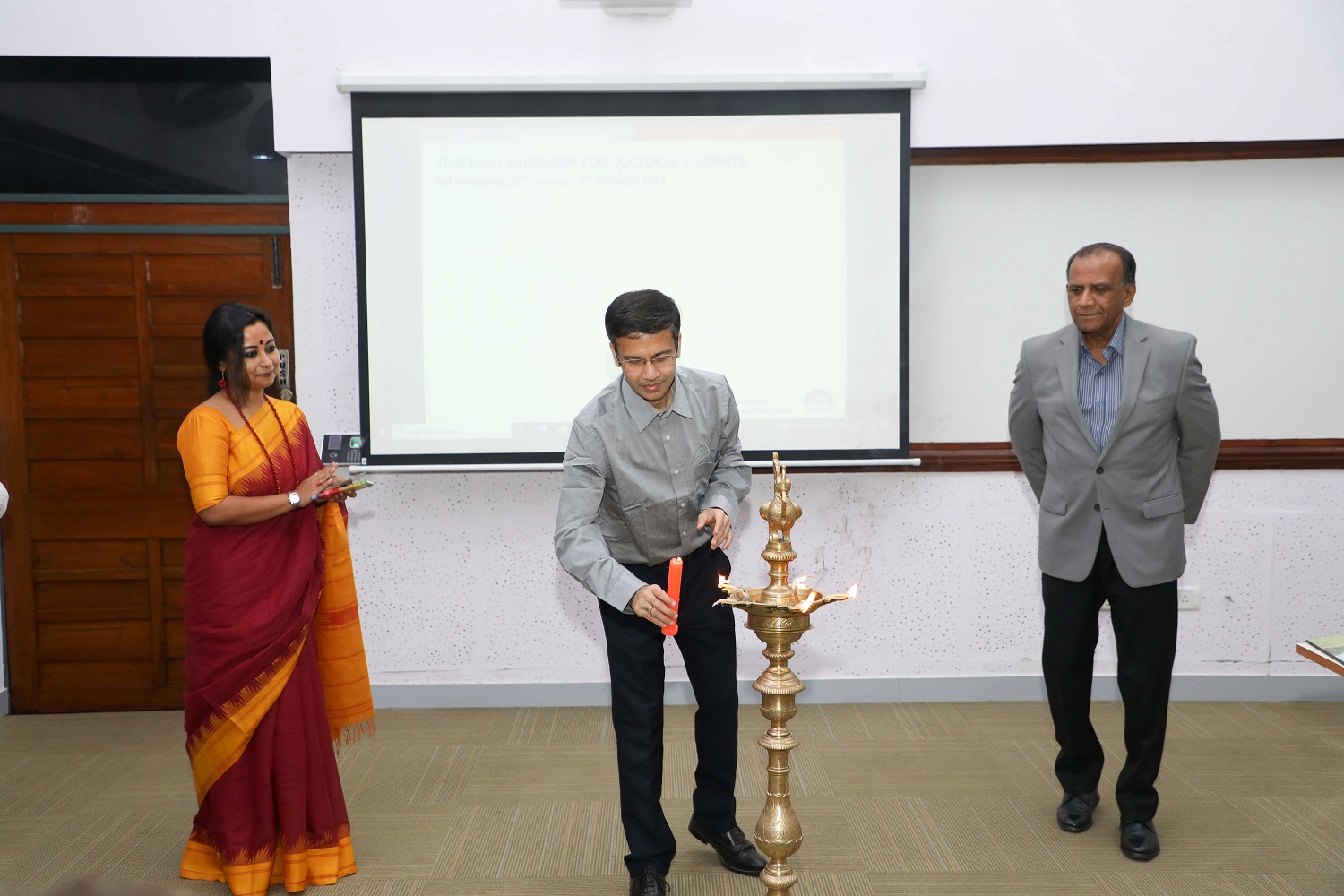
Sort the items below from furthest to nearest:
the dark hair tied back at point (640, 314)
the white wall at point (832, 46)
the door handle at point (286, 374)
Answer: the door handle at point (286, 374) < the white wall at point (832, 46) < the dark hair tied back at point (640, 314)

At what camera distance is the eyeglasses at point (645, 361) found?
210 cm

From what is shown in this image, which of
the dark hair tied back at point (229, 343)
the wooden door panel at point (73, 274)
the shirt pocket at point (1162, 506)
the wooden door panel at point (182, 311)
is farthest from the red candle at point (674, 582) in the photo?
the wooden door panel at point (73, 274)

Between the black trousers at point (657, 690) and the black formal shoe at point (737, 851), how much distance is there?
18 cm

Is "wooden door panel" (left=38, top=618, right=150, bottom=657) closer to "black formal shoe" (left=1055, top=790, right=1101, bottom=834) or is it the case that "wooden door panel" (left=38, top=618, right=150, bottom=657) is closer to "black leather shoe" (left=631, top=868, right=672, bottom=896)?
"black leather shoe" (left=631, top=868, right=672, bottom=896)

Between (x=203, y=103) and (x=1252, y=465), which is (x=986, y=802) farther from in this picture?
(x=203, y=103)

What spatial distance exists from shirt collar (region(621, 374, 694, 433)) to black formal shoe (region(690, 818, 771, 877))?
3.55ft

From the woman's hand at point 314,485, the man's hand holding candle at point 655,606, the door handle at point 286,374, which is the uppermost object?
the door handle at point 286,374

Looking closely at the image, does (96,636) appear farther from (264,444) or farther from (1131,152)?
(1131,152)

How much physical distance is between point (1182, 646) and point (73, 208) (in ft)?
15.5

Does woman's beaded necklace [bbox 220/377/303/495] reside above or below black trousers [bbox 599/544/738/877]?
above

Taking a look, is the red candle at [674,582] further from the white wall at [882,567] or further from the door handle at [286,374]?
the door handle at [286,374]

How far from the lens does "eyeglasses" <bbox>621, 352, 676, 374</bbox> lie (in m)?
2.10

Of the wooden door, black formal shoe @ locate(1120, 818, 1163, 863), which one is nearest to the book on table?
black formal shoe @ locate(1120, 818, 1163, 863)

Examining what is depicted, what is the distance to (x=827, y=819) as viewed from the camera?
9.39 ft
